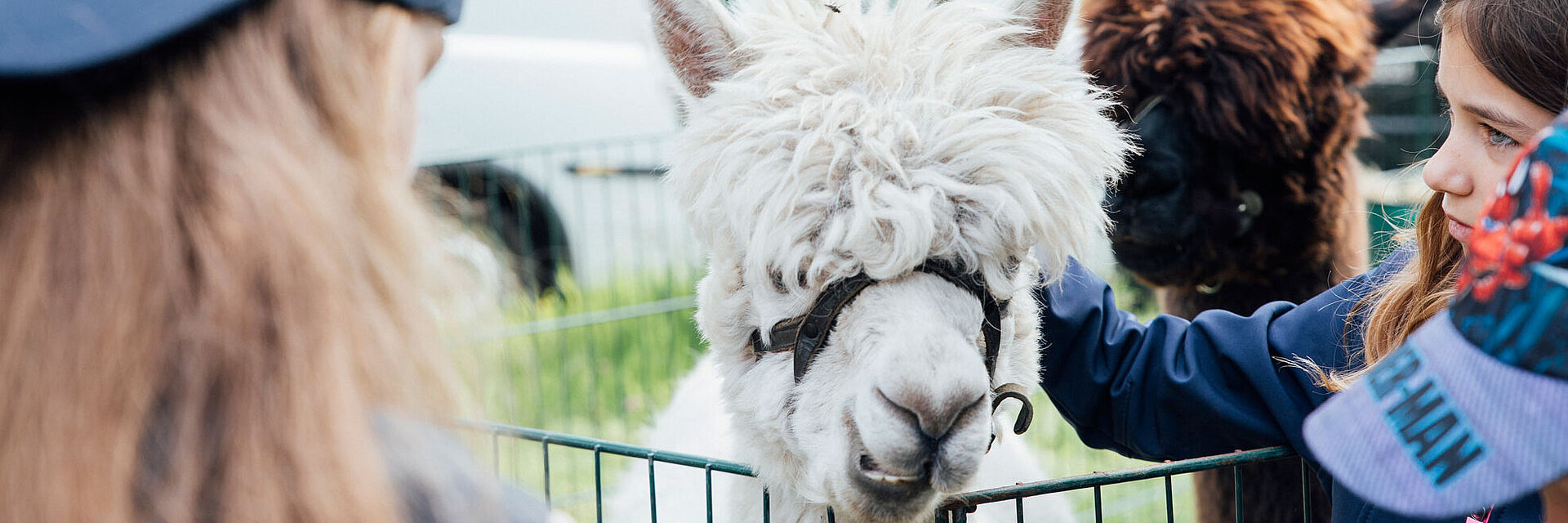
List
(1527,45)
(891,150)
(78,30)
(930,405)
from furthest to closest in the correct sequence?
(891,150) < (930,405) < (1527,45) < (78,30)

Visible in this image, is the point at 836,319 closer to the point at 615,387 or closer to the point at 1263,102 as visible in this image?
the point at 1263,102

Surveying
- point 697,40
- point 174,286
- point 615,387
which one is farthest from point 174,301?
point 615,387

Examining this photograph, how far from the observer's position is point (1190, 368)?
2.00m

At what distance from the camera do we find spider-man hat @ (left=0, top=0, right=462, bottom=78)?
0.75 m

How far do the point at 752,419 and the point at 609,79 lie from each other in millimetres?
6343

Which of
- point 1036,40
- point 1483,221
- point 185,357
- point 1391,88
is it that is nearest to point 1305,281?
point 1036,40

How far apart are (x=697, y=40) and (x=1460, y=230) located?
4.28ft

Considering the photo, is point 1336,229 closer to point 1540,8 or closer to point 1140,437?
point 1140,437

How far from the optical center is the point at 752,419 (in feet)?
6.20

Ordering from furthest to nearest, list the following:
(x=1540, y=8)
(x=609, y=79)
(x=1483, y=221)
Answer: (x=609, y=79)
(x=1540, y=8)
(x=1483, y=221)

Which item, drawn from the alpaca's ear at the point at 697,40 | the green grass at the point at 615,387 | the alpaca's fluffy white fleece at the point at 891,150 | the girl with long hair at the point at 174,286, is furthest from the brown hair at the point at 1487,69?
the green grass at the point at 615,387

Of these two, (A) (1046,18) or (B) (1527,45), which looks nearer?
(B) (1527,45)

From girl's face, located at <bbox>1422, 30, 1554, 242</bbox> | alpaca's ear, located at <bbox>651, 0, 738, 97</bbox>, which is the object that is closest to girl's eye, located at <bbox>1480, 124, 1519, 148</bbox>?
girl's face, located at <bbox>1422, 30, 1554, 242</bbox>

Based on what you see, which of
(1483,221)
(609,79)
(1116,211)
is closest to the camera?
(1483,221)
